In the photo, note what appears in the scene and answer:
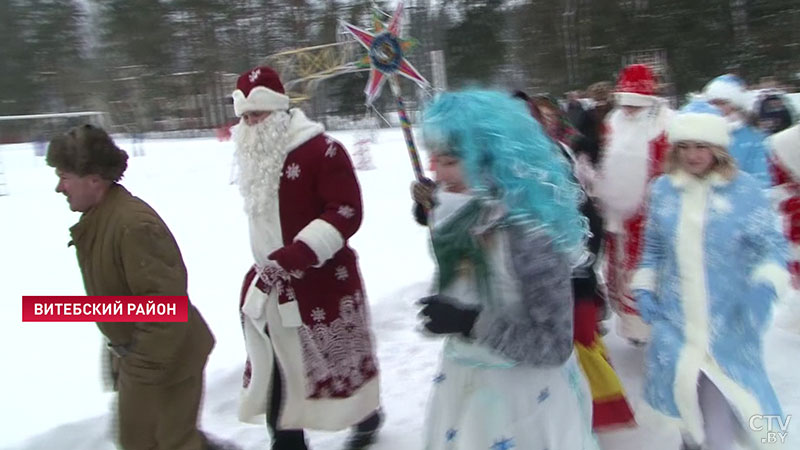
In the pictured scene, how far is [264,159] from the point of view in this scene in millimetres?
2951

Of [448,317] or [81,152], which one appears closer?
[448,317]

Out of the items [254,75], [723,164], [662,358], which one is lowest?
[662,358]

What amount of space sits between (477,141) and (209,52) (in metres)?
34.4

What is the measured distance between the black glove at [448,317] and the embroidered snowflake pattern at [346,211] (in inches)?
40.0

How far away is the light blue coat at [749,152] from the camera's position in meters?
3.92

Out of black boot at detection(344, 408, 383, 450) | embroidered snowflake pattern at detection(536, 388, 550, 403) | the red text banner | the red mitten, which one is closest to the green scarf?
embroidered snowflake pattern at detection(536, 388, 550, 403)

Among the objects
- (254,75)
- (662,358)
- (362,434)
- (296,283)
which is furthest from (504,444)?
(254,75)

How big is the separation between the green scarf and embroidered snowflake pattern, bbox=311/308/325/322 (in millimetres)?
1130

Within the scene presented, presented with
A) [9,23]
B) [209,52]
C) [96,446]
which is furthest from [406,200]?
[9,23]

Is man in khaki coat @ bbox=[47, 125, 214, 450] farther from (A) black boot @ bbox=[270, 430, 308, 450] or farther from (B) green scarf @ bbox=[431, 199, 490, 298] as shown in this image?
(B) green scarf @ bbox=[431, 199, 490, 298]

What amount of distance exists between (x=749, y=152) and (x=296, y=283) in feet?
9.17

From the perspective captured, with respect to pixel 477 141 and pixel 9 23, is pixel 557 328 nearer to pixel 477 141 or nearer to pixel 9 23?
pixel 477 141

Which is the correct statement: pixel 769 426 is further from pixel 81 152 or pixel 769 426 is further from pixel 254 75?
pixel 81 152

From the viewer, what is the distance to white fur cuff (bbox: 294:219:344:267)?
275 centimetres
